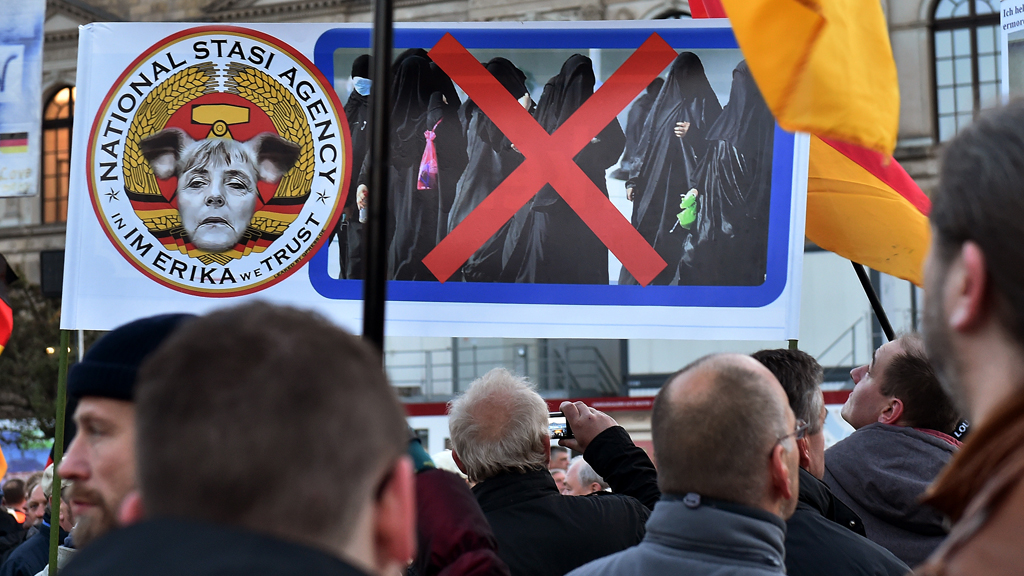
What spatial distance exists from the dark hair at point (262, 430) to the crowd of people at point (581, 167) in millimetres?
3088

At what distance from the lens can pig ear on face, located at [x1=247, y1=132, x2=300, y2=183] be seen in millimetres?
4027

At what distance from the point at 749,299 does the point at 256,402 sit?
330 cm

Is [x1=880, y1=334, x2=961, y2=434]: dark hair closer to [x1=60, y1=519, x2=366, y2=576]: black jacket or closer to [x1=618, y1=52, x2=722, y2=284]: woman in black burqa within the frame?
[x1=618, y1=52, x2=722, y2=284]: woman in black burqa

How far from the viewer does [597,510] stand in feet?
9.51

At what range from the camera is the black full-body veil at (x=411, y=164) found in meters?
4.08

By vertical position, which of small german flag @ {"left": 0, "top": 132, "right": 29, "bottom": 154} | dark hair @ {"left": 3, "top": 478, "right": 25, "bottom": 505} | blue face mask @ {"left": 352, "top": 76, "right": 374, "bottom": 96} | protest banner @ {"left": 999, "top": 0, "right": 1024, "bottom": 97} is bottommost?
dark hair @ {"left": 3, "top": 478, "right": 25, "bottom": 505}

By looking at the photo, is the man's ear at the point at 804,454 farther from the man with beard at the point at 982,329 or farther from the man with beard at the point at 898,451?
the man with beard at the point at 982,329

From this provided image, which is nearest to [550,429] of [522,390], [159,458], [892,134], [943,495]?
[522,390]

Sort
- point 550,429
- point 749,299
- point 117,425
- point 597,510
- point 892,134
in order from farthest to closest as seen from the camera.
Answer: point 749,299 → point 550,429 → point 597,510 → point 892,134 → point 117,425

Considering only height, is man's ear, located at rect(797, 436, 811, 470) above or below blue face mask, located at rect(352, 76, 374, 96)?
below

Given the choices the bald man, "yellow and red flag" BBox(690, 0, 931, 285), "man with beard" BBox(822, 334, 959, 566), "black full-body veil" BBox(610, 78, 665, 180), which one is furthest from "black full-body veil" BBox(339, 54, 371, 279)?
the bald man

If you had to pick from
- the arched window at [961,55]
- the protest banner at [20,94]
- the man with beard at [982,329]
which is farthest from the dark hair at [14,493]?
the arched window at [961,55]

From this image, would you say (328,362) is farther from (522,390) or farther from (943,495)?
(522,390)

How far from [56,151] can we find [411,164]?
2136cm
